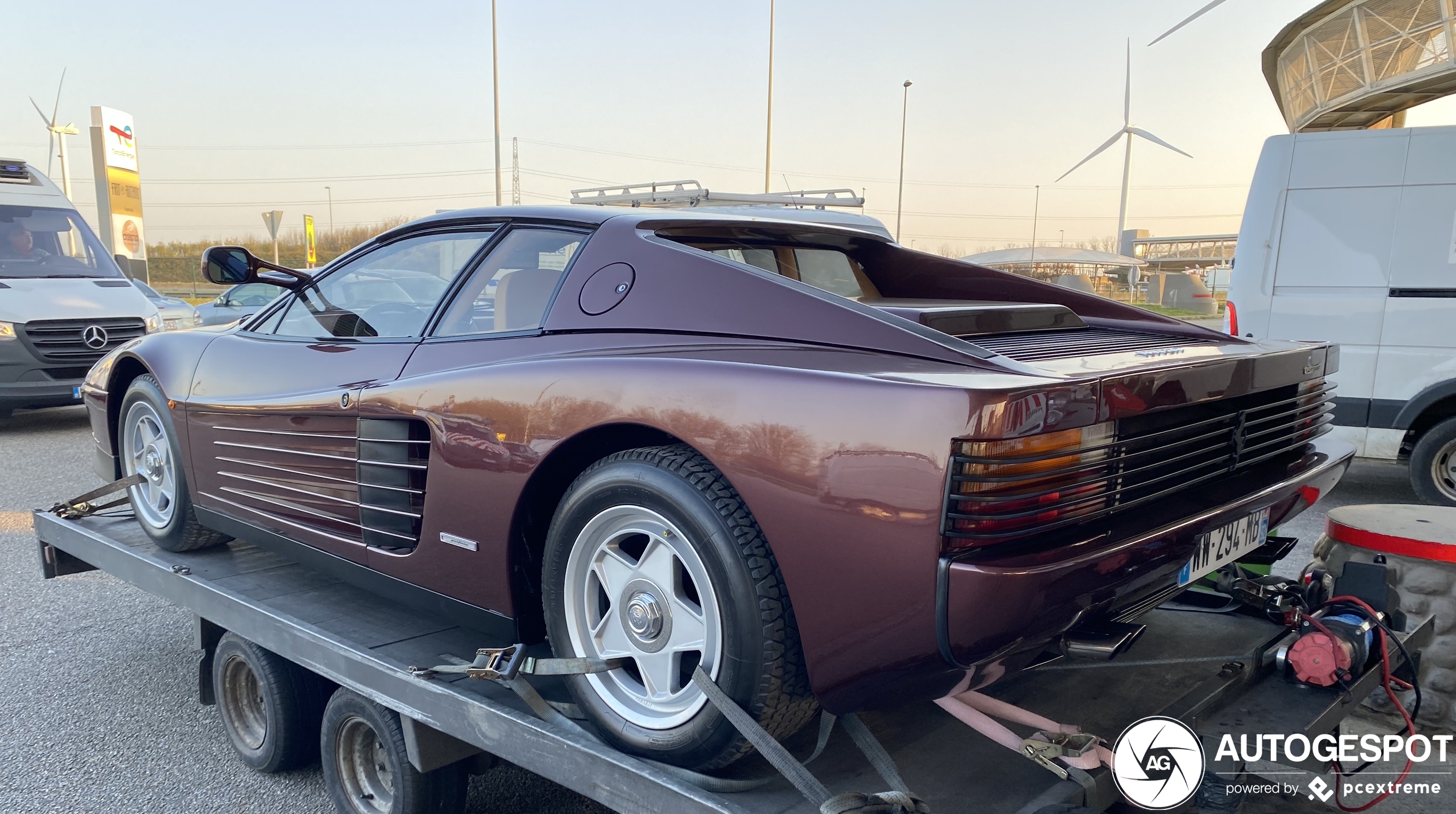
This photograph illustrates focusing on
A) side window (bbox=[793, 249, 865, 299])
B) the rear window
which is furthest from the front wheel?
side window (bbox=[793, 249, 865, 299])

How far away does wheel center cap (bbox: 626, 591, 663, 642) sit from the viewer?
1936 millimetres

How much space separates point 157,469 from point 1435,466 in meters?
6.75

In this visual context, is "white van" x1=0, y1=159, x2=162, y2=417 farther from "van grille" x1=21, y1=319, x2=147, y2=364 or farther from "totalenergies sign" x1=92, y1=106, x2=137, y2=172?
"totalenergies sign" x1=92, y1=106, x2=137, y2=172

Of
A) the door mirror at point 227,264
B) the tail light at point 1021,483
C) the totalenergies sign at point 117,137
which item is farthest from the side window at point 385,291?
the totalenergies sign at point 117,137

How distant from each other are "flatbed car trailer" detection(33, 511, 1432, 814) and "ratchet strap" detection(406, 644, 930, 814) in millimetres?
30

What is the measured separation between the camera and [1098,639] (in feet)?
5.81

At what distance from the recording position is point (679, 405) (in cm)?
184

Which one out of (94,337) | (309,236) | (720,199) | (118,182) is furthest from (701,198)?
(118,182)

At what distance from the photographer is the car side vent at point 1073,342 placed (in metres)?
1.97

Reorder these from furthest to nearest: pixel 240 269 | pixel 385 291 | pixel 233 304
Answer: pixel 233 304, pixel 240 269, pixel 385 291

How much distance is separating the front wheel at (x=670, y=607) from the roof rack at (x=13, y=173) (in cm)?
1052

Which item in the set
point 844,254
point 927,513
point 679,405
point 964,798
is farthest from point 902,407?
point 844,254

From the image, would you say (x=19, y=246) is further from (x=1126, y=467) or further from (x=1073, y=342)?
(x=1126, y=467)

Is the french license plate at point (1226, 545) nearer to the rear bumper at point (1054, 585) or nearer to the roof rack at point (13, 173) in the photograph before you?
the rear bumper at point (1054, 585)
